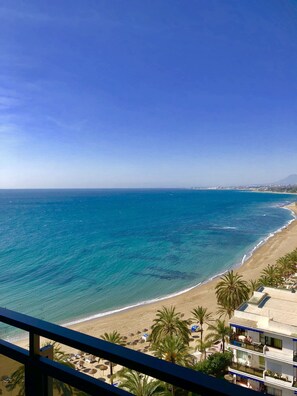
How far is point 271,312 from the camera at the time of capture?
49.5 feet

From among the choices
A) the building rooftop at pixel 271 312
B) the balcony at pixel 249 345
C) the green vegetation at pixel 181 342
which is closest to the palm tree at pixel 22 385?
the green vegetation at pixel 181 342

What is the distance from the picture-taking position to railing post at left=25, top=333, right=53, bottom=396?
164 centimetres

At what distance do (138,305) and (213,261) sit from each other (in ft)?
57.8

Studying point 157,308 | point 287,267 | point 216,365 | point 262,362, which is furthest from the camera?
point 287,267

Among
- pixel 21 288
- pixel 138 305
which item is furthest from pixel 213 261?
pixel 21 288

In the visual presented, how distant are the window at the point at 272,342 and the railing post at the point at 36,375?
13.7 meters

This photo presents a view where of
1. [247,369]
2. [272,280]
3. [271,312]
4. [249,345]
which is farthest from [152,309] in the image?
[249,345]

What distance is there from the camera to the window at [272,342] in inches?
514

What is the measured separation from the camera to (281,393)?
13.0 meters

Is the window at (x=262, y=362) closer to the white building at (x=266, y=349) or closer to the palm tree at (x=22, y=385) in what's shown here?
the white building at (x=266, y=349)

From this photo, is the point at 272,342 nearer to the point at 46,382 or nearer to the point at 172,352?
the point at 172,352

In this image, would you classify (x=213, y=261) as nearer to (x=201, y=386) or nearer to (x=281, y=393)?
(x=281, y=393)

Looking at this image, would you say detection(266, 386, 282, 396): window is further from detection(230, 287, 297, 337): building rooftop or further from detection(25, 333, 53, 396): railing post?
detection(25, 333, 53, 396): railing post

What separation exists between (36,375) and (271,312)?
15.6 m
